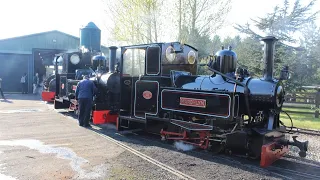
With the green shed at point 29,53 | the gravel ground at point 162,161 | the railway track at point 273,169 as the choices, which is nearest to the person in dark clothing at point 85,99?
the gravel ground at point 162,161

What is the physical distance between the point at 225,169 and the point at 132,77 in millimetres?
3731

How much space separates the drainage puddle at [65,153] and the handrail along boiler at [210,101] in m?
2.15

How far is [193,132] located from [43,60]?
21.6 metres

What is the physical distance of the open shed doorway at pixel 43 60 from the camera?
24.9 meters

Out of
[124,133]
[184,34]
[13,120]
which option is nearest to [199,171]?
[124,133]

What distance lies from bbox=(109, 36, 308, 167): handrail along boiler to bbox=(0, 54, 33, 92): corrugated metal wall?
2034cm

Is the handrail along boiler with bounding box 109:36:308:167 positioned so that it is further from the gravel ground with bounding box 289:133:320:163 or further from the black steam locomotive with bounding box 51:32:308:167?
the gravel ground with bounding box 289:133:320:163

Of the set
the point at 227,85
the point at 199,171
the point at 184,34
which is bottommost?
the point at 199,171

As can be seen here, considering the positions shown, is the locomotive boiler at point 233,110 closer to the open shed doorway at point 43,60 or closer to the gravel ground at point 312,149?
the gravel ground at point 312,149

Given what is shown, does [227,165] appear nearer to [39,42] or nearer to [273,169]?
[273,169]

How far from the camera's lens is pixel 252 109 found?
5.93 metres

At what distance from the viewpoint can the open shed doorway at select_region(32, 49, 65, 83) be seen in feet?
81.6

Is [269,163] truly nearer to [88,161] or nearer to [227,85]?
[227,85]

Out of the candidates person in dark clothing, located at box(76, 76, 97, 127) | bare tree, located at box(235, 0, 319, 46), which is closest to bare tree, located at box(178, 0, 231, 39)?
bare tree, located at box(235, 0, 319, 46)
